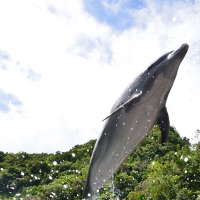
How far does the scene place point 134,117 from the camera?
388cm

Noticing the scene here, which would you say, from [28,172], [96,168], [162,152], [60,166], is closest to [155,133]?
[162,152]

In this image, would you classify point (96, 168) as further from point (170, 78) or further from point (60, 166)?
point (60, 166)

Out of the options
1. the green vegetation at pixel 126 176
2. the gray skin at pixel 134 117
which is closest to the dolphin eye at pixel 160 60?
the gray skin at pixel 134 117

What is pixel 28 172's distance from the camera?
45.9m

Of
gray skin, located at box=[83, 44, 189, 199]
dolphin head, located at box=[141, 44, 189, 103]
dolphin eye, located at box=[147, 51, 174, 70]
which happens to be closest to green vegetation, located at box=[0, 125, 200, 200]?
gray skin, located at box=[83, 44, 189, 199]

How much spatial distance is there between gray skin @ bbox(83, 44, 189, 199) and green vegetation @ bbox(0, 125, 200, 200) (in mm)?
5670

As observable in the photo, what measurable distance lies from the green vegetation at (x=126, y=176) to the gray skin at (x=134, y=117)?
5670 mm

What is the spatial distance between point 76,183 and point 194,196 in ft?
54.5

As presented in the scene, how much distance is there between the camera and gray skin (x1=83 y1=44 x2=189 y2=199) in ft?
12.1

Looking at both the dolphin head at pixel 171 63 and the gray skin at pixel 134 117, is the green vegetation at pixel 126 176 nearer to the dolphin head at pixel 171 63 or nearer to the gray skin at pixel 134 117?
the gray skin at pixel 134 117

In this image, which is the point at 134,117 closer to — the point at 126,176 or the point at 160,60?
the point at 160,60

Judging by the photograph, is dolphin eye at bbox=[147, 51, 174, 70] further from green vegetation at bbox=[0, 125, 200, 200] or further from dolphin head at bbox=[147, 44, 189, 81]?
green vegetation at bbox=[0, 125, 200, 200]

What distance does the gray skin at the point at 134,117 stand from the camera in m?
3.70

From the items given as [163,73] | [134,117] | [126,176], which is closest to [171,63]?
[163,73]
